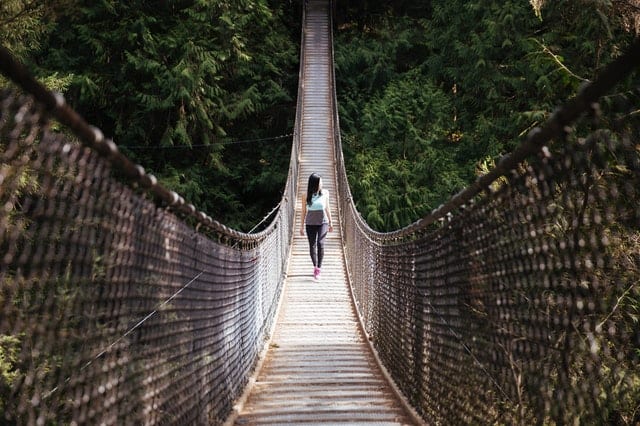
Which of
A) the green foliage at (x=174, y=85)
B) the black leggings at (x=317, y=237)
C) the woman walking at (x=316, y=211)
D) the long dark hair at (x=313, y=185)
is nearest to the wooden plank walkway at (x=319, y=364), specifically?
the black leggings at (x=317, y=237)

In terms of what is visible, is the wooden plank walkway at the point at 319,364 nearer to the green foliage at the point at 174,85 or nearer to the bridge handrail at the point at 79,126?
the bridge handrail at the point at 79,126

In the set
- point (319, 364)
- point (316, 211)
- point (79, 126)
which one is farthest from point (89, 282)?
point (316, 211)

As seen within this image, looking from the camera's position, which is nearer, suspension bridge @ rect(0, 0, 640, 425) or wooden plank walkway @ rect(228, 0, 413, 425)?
suspension bridge @ rect(0, 0, 640, 425)

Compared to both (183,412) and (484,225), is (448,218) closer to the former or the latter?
(484,225)

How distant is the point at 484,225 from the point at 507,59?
1209 cm

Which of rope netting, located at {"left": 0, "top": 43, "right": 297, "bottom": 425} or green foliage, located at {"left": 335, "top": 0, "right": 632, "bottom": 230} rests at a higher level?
green foliage, located at {"left": 335, "top": 0, "right": 632, "bottom": 230}

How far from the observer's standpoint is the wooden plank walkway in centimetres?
309

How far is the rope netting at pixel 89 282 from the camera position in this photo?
1096 millimetres

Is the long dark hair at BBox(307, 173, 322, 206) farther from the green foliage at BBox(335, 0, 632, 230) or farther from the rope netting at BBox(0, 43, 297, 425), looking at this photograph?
the green foliage at BBox(335, 0, 632, 230)

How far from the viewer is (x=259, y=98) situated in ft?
47.2

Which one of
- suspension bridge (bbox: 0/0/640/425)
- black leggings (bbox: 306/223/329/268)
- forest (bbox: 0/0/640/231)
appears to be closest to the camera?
suspension bridge (bbox: 0/0/640/425)

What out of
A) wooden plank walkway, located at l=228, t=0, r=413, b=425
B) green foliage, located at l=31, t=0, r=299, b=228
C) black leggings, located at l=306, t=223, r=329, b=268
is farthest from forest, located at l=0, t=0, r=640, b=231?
black leggings, located at l=306, t=223, r=329, b=268

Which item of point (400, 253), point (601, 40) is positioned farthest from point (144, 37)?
point (400, 253)

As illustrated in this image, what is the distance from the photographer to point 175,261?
190 centimetres
